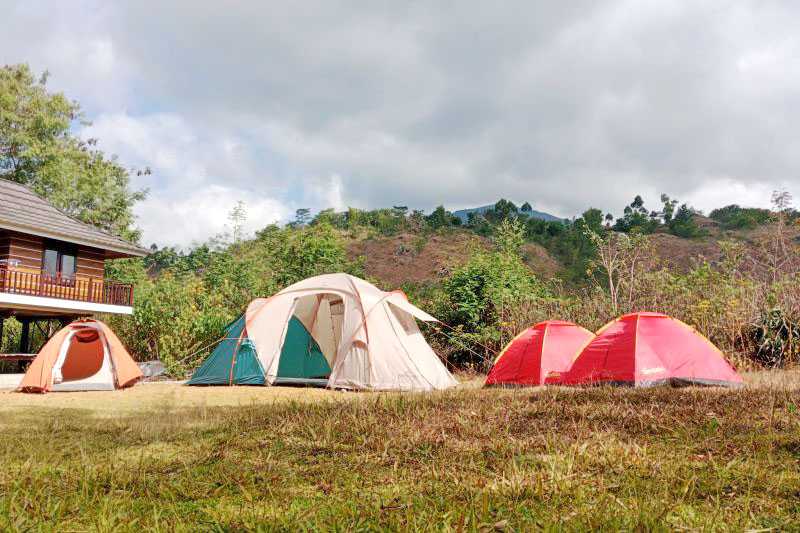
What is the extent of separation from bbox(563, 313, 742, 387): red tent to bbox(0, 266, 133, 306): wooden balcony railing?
1477 cm

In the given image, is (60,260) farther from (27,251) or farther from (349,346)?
(349,346)

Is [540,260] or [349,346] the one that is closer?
[349,346]

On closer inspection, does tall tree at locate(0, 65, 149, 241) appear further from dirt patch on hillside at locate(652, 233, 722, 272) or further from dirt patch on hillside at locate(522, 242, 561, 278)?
dirt patch on hillside at locate(652, 233, 722, 272)

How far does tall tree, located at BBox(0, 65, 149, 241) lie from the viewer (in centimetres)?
2528

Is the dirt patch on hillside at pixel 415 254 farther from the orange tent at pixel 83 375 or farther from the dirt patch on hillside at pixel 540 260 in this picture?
the orange tent at pixel 83 375

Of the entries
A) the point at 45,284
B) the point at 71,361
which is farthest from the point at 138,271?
the point at 71,361

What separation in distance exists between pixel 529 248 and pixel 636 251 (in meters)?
26.1

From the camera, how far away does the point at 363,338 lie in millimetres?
9938

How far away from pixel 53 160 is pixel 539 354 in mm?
24132

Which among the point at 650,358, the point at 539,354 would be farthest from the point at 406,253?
the point at 650,358

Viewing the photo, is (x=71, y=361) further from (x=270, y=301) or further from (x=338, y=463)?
(x=338, y=463)

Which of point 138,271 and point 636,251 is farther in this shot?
point 138,271

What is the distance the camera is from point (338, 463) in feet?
9.80

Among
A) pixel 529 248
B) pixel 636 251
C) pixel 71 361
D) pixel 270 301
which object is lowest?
pixel 71 361
